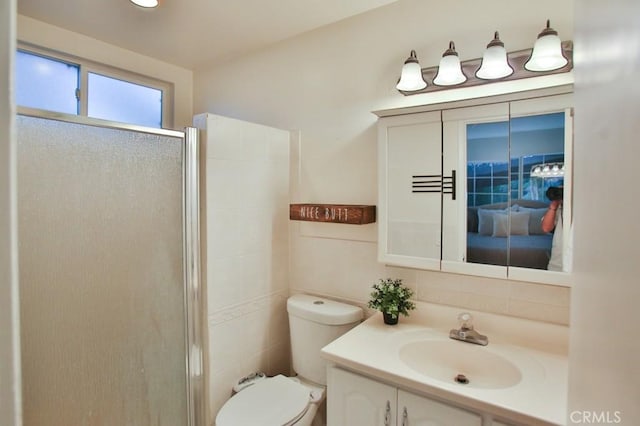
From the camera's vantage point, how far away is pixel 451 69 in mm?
1525

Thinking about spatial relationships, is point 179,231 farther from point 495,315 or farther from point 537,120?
point 537,120

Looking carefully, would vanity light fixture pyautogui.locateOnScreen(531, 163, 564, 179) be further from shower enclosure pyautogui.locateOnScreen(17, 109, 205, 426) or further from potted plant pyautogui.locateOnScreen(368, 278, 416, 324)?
shower enclosure pyautogui.locateOnScreen(17, 109, 205, 426)

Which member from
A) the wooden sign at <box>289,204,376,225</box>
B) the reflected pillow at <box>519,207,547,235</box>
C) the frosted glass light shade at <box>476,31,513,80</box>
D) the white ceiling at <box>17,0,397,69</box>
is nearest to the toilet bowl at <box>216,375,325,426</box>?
the wooden sign at <box>289,204,376,225</box>

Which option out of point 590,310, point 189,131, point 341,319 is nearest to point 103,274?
point 189,131

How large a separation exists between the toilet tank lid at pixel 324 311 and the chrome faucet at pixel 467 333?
19.2 inches

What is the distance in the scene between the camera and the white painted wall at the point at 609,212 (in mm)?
307

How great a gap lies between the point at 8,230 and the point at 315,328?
169 centimetres

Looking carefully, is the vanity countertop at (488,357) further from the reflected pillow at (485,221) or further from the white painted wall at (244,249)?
the white painted wall at (244,249)

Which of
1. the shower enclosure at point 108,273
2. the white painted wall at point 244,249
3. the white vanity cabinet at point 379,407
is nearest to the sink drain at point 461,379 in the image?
the white vanity cabinet at point 379,407

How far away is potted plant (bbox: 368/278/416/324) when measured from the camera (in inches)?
63.6

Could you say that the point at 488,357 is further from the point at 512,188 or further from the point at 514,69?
the point at 514,69

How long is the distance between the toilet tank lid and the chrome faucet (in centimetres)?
49

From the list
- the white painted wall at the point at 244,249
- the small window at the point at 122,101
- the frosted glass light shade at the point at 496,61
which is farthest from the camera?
the small window at the point at 122,101

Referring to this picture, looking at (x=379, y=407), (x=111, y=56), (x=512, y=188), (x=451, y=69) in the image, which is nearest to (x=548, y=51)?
(x=451, y=69)
